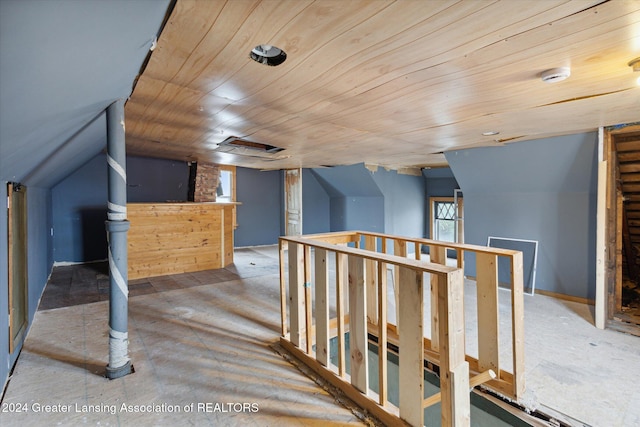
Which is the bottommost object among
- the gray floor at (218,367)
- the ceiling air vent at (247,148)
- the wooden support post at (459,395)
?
the gray floor at (218,367)

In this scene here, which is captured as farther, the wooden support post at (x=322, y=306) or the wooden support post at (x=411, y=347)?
the wooden support post at (x=322, y=306)

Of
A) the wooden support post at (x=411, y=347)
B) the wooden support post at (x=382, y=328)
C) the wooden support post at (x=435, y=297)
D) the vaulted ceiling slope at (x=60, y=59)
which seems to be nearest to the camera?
the vaulted ceiling slope at (x=60, y=59)

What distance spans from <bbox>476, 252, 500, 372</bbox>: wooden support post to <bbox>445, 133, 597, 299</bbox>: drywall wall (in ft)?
7.86

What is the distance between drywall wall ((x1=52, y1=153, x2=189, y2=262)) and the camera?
5.16m

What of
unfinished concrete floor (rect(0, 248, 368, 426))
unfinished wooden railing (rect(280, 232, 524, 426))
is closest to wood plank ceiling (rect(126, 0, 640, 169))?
unfinished wooden railing (rect(280, 232, 524, 426))

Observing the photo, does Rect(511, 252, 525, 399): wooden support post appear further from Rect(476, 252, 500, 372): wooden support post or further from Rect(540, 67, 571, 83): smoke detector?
Rect(540, 67, 571, 83): smoke detector

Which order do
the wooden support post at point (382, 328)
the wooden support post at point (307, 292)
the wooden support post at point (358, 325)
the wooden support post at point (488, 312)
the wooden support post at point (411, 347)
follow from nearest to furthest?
the wooden support post at point (411, 347) < the wooden support post at point (382, 328) < the wooden support post at point (358, 325) < the wooden support post at point (488, 312) < the wooden support post at point (307, 292)

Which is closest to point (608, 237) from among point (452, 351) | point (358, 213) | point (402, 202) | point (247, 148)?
point (452, 351)

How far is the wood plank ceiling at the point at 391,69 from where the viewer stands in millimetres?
1179

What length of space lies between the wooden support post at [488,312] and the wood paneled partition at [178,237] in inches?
165

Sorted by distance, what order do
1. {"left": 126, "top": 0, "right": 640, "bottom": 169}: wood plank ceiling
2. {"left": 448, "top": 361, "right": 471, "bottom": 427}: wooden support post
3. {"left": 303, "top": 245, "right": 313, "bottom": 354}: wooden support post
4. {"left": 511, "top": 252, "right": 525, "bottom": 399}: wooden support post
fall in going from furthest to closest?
{"left": 303, "top": 245, "right": 313, "bottom": 354}: wooden support post → {"left": 511, "top": 252, "right": 525, "bottom": 399}: wooden support post → {"left": 448, "top": 361, "right": 471, "bottom": 427}: wooden support post → {"left": 126, "top": 0, "right": 640, "bottom": 169}: wood plank ceiling

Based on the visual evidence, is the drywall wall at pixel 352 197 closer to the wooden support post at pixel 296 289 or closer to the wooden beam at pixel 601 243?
the wooden beam at pixel 601 243

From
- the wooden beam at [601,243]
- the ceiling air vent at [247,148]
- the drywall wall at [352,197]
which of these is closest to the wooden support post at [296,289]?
the ceiling air vent at [247,148]

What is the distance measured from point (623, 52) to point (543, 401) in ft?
6.62
